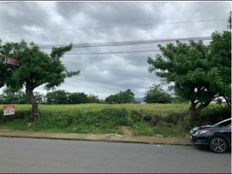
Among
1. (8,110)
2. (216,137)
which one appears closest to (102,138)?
(216,137)

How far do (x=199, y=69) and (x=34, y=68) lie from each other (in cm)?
1069

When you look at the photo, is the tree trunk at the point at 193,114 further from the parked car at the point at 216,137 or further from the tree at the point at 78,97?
the tree at the point at 78,97

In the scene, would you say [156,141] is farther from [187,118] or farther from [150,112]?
[150,112]

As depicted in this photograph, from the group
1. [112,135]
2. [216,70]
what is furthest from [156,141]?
[216,70]

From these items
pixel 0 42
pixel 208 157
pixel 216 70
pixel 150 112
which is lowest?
pixel 208 157

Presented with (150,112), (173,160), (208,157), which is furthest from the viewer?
(150,112)

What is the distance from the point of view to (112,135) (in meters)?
17.9

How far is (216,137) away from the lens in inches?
518

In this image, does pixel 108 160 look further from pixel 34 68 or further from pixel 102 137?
pixel 34 68

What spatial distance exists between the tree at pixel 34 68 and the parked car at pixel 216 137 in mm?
11432

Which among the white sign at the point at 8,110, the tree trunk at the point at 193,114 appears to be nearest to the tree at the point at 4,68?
the white sign at the point at 8,110

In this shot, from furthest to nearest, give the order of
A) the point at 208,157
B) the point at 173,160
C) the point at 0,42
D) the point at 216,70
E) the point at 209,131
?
the point at 0,42 < the point at 216,70 < the point at 209,131 < the point at 208,157 < the point at 173,160

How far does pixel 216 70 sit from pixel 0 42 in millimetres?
14752

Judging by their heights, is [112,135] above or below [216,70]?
below
